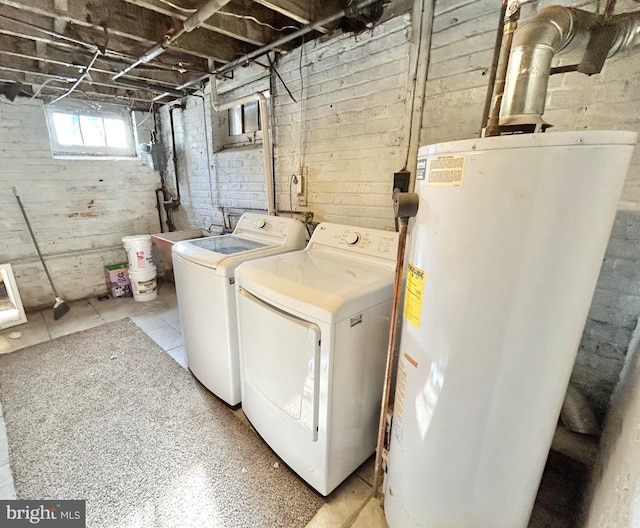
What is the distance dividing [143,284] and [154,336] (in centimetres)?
103

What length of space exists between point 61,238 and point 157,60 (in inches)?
91.1

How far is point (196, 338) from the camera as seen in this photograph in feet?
6.40

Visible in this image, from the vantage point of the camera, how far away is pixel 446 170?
0.78 meters

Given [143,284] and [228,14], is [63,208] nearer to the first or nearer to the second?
[143,284]

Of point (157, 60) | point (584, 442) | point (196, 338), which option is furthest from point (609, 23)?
point (157, 60)

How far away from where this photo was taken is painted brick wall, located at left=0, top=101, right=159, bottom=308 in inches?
117

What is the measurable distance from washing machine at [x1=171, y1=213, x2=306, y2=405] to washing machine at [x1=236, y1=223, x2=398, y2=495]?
17 centimetres

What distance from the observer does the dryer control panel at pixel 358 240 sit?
1.50 meters

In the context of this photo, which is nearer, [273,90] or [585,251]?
[585,251]

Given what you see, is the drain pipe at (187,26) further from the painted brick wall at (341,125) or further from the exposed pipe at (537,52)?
the exposed pipe at (537,52)

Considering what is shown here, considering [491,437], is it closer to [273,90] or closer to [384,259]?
[384,259]

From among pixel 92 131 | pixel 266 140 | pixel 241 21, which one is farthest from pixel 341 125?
pixel 92 131

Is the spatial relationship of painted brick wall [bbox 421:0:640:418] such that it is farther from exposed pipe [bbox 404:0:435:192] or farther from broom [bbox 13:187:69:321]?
broom [bbox 13:187:69:321]

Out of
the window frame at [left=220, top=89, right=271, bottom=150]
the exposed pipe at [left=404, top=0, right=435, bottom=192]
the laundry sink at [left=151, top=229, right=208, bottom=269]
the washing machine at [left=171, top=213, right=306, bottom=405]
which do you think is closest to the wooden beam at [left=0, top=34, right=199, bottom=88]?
the window frame at [left=220, top=89, right=271, bottom=150]
